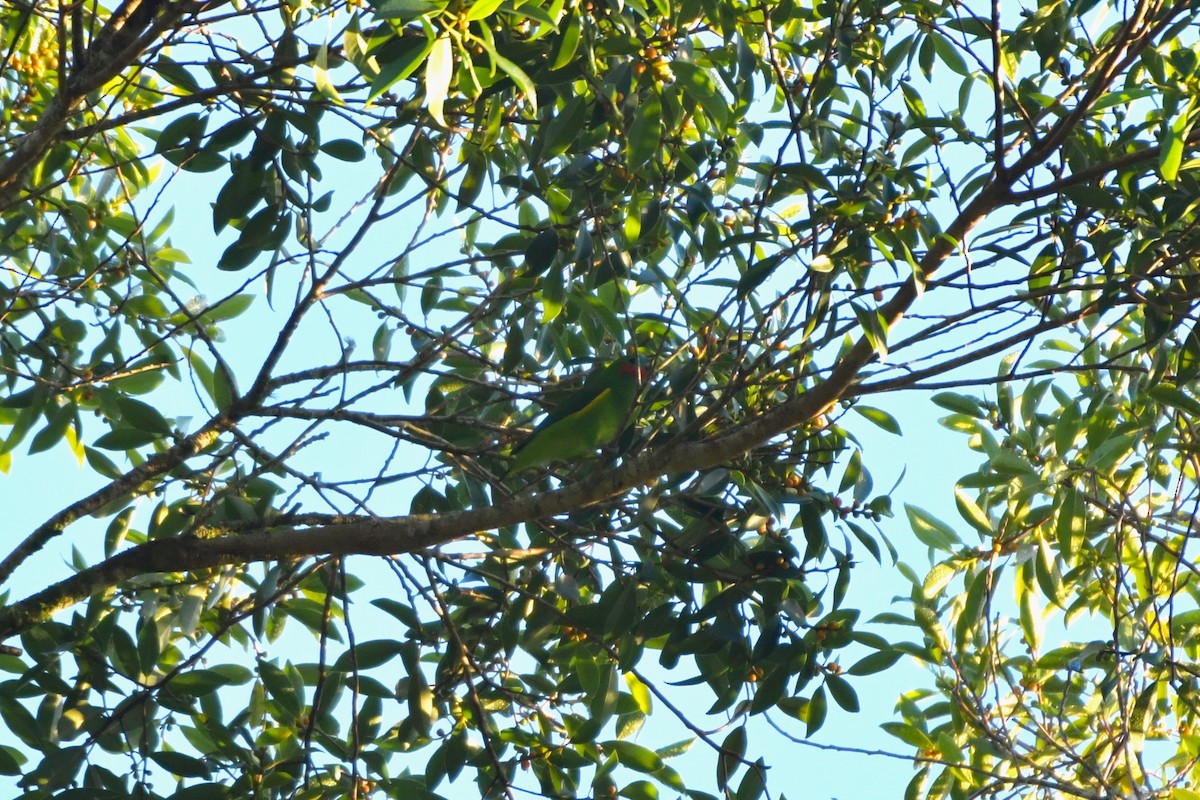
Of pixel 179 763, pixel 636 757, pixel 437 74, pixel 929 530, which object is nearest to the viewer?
pixel 437 74

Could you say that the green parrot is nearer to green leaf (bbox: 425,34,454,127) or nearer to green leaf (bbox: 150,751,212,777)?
green leaf (bbox: 425,34,454,127)

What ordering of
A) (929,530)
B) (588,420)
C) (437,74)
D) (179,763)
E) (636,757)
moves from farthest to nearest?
(929,530) < (636,757) < (179,763) < (588,420) < (437,74)

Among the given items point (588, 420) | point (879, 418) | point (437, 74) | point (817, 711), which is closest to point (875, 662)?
point (817, 711)

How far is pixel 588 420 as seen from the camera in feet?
5.81

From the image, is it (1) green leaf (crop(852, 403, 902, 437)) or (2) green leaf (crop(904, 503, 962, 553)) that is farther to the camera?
(2) green leaf (crop(904, 503, 962, 553))

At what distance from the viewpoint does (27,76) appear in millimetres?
2623

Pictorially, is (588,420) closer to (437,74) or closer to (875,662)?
(437,74)

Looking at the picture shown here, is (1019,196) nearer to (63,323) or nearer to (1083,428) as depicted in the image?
(1083,428)

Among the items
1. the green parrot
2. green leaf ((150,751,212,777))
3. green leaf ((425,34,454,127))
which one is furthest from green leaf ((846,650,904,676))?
green leaf ((425,34,454,127))

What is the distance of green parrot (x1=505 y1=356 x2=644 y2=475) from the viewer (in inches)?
69.6

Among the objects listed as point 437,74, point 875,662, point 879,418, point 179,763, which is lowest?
point 179,763

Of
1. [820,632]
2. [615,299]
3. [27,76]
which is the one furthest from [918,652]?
[27,76]

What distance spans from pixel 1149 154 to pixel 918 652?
1.23m

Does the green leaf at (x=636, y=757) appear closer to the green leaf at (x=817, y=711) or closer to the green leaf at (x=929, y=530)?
the green leaf at (x=817, y=711)
